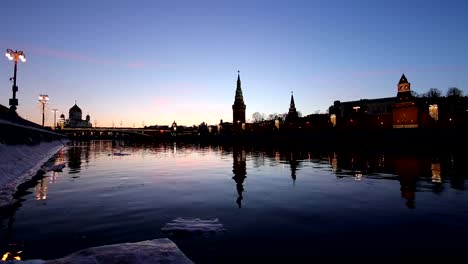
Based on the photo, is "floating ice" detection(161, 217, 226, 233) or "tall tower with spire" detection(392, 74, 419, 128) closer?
"floating ice" detection(161, 217, 226, 233)

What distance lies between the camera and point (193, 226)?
26.2ft

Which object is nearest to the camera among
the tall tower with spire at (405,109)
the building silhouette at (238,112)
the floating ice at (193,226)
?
the floating ice at (193,226)

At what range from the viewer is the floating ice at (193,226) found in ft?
25.1

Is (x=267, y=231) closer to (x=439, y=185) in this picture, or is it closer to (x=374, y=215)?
(x=374, y=215)

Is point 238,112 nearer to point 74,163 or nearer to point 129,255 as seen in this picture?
point 74,163

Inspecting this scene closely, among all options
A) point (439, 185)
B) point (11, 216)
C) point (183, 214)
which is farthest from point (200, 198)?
point (439, 185)

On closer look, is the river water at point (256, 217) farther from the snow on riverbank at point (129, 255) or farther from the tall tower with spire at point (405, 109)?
the tall tower with spire at point (405, 109)

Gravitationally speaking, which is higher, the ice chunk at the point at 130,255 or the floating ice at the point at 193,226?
the ice chunk at the point at 130,255

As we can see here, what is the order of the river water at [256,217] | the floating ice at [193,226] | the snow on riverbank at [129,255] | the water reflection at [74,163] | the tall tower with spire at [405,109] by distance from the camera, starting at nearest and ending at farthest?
the snow on riverbank at [129,255] → the river water at [256,217] → the floating ice at [193,226] → the water reflection at [74,163] → the tall tower with spire at [405,109]

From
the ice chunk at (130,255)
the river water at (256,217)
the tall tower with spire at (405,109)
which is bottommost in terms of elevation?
the river water at (256,217)

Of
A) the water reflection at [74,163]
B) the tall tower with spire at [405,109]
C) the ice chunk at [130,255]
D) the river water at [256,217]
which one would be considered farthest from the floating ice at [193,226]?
the tall tower with spire at [405,109]

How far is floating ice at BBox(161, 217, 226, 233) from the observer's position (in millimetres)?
7656

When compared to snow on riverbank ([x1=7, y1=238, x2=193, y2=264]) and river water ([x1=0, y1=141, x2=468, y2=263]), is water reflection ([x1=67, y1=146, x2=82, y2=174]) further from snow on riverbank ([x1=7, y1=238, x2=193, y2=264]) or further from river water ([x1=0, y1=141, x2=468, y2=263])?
snow on riverbank ([x1=7, y1=238, x2=193, y2=264])

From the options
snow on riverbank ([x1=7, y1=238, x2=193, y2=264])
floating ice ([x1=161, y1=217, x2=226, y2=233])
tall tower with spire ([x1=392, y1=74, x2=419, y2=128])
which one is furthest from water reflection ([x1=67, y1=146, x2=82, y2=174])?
tall tower with spire ([x1=392, y1=74, x2=419, y2=128])
